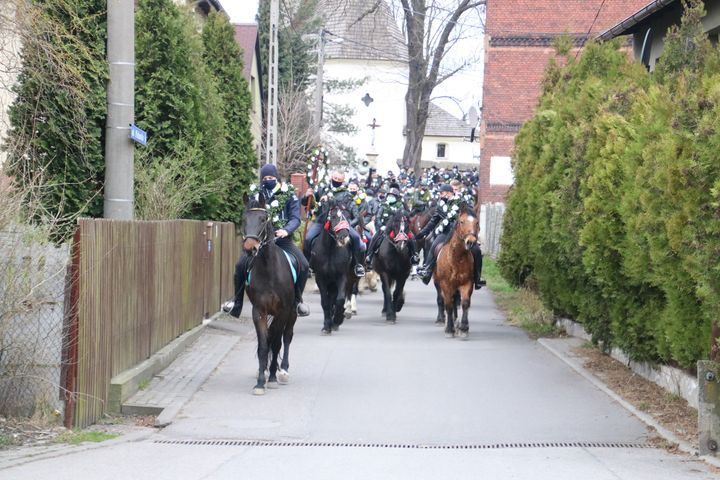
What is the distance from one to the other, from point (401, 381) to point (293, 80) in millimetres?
48275

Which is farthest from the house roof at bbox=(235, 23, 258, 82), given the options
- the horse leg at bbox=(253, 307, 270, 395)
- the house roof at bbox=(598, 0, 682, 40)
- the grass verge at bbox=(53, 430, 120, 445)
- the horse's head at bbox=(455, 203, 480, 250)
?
the grass verge at bbox=(53, 430, 120, 445)

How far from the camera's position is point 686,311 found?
35.4 ft

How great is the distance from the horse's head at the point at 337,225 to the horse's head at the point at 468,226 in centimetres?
201

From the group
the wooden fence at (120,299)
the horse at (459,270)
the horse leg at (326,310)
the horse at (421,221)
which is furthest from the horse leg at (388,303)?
the wooden fence at (120,299)

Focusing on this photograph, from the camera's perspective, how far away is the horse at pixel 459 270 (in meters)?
18.2

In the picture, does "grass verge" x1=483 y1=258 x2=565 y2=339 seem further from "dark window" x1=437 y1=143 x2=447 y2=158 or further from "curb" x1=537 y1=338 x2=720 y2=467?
"dark window" x1=437 y1=143 x2=447 y2=158

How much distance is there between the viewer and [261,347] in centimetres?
1310

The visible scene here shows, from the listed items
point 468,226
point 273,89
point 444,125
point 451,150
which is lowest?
point 468,226

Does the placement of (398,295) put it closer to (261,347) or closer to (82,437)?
(261,347)

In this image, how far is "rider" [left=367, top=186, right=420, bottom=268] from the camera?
23.1 m

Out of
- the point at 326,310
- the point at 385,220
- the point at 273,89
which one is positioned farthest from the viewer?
the point at 273,89

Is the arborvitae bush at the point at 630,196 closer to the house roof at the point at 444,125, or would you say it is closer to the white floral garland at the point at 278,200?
the white floral garland at the point at 278,200

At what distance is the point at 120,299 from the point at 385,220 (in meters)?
12.8

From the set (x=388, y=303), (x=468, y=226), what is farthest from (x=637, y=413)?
(x=388, y=303)
